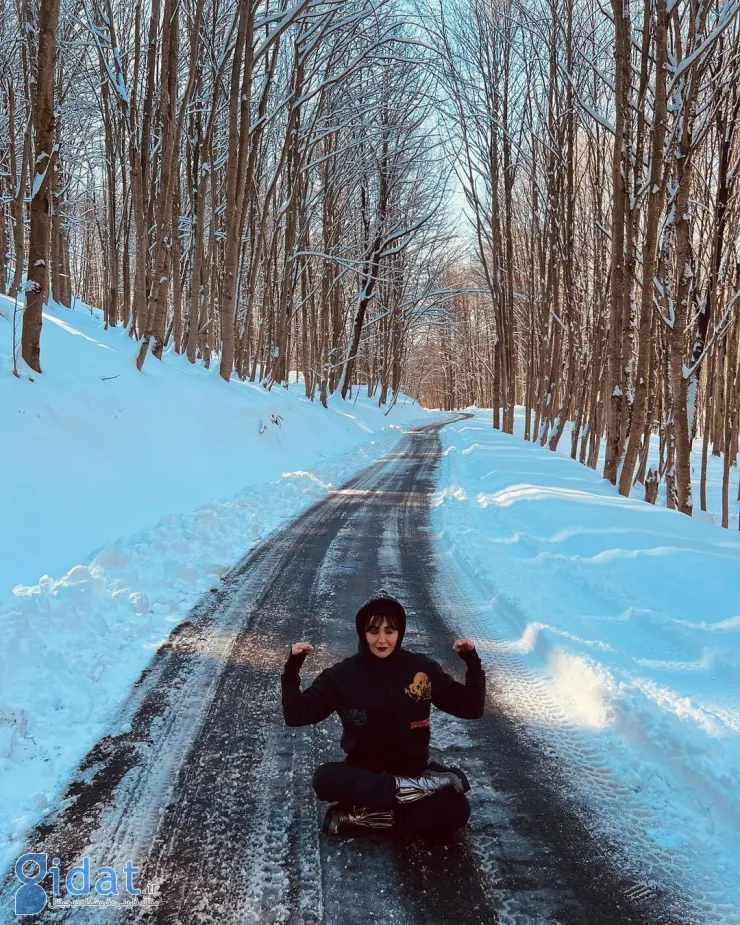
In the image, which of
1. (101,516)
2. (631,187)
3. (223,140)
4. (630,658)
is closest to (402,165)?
(223,140)

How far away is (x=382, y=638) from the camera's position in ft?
9.77

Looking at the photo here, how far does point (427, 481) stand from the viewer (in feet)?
46.5

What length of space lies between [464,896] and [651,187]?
403 inches

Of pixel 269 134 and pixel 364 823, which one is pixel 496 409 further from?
pixel 364 823

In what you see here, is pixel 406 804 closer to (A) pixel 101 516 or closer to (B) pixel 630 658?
(B) pixel 630 658

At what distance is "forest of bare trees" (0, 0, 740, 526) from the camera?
10477mm

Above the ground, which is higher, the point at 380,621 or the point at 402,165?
the point at 402,165

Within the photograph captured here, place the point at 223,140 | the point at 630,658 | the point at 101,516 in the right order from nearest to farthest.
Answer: the point at 630,658 < the point at 101,516 < the point at 223,140

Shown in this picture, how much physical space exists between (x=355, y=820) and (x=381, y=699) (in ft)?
1.61

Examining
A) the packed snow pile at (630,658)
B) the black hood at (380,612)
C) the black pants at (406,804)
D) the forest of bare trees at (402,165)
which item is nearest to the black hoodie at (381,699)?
the black hood at (380,612)

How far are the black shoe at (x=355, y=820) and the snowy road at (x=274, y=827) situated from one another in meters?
0.05

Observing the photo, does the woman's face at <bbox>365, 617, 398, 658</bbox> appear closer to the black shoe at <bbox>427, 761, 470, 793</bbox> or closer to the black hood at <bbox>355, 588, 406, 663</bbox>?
the black hood at <bbox>355, 588, 406, 663</bbox>

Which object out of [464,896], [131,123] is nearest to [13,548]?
[464,896]

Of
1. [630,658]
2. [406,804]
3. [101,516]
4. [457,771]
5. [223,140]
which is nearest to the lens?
[406,804]
